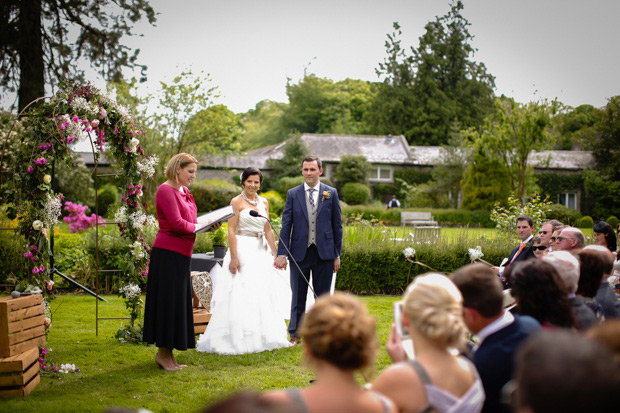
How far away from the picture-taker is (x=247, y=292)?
22.4 feet

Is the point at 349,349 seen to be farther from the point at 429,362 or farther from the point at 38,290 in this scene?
the point at 38,290

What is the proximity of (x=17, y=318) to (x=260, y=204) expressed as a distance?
3228mm

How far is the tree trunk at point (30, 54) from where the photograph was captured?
15.2 m

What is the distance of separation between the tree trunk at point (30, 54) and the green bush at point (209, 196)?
14.6m

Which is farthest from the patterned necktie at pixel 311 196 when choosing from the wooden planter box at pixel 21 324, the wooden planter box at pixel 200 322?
the wooden planter box at pixel 21 324

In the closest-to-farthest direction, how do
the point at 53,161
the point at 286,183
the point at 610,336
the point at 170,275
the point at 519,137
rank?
1. the point at 610,336
2. the point at 170,275
3. the point at 53,161
4. the point at 519,137
5. the point at 286,183

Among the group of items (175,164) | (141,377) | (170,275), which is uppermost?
(175,164)

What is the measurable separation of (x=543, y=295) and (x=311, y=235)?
424 cm

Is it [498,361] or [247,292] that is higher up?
[498,361]

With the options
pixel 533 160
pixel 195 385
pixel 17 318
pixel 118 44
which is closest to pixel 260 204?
pixel 195 385

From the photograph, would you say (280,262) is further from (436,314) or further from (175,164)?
(436,314)

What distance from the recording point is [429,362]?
Answer: 2.22m

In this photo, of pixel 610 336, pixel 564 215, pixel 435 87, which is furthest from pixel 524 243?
pixel 435 87

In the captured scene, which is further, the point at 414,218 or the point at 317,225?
the point at 414,218
